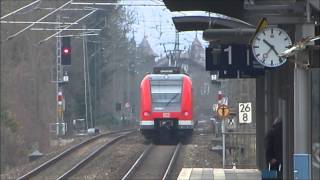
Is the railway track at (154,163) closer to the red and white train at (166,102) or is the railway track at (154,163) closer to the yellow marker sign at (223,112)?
the red and white train at (166,102)

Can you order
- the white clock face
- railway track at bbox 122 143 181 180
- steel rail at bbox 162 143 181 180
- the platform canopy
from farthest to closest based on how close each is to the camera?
1. railway track at bbox 122 143 181 180
2. steel rail at bbox 162 143 181 180
3. the platform canopy
4. the white clock face

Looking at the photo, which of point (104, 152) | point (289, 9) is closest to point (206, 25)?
point (289, 9)

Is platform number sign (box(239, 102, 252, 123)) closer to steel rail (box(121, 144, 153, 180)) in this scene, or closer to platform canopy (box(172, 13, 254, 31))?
steel rail (box(121, 144, 153, 180))

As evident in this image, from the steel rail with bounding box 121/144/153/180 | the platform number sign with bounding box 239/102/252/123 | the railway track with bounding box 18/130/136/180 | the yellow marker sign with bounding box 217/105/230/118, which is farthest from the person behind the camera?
the yellow marker sign with bounding box 217/105/230/118

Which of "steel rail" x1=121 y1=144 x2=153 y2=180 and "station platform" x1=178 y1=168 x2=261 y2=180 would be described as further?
"steel rail" x1=121 y1=144 x2=153 y2=180

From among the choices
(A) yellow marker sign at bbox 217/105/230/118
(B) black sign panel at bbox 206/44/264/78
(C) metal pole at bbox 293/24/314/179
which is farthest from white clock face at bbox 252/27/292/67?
(A) yellow marker sign at bbox 217/105/230/118

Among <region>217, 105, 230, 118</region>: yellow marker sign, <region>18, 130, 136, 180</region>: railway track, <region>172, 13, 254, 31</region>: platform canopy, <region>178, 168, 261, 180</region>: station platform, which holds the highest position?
<region>172, 13, 254, 31</region>: platform canopy

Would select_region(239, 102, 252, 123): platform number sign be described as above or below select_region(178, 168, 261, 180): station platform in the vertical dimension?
above

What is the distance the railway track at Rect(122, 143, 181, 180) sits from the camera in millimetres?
23708

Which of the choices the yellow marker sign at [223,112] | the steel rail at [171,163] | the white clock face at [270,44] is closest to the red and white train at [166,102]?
the steel rail at [171,163]

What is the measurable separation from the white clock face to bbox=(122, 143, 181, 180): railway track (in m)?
12.0

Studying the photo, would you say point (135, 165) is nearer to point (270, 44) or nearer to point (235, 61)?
point (235, 61)

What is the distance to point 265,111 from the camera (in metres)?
18.8

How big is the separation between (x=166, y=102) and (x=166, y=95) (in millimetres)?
293
